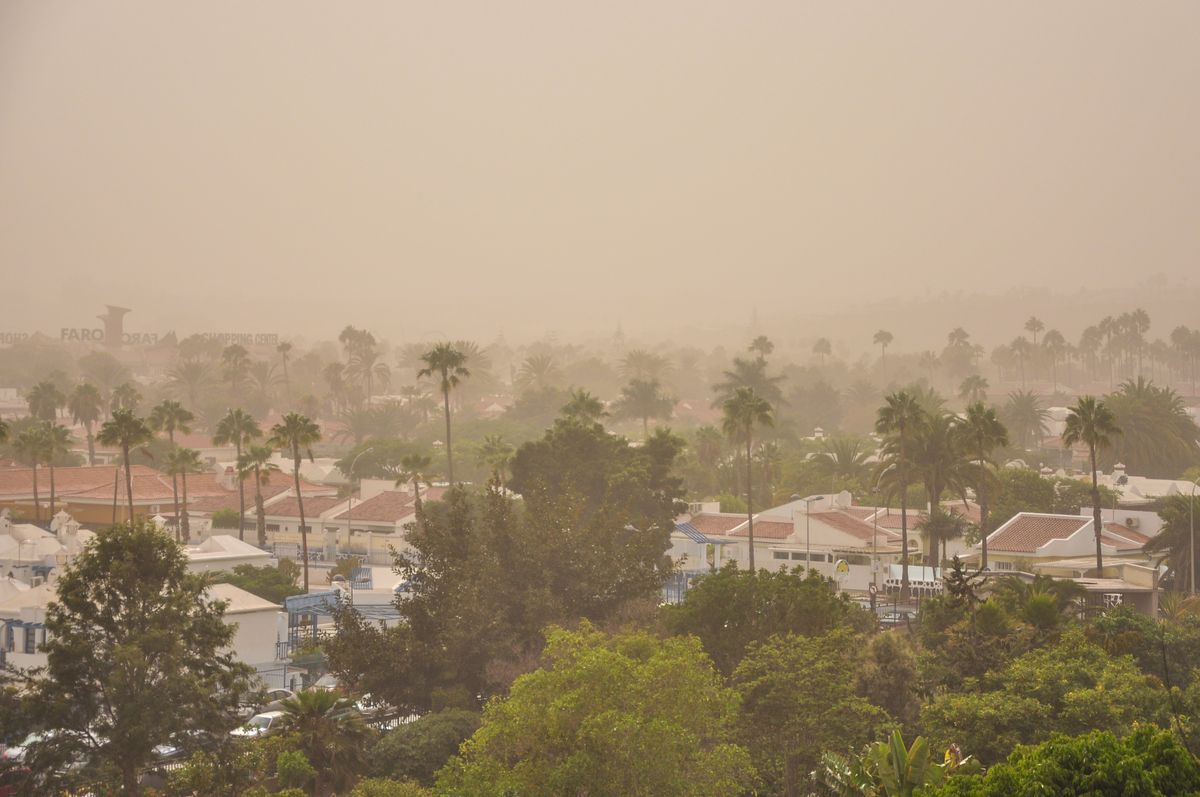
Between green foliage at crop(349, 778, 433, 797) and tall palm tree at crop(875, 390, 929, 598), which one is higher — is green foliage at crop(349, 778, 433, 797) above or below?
below

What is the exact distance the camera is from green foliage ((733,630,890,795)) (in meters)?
29.2

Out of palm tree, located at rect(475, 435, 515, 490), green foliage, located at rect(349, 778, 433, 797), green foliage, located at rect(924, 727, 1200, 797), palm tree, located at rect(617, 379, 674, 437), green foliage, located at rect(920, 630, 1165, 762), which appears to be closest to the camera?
green foliage, located at rect(924, 727, 1200, 797)

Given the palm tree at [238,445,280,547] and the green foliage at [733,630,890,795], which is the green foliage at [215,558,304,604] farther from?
the green foliage at [733,630,890,795]

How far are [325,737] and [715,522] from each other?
4276 centimetres

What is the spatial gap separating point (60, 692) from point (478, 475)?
86004 mm

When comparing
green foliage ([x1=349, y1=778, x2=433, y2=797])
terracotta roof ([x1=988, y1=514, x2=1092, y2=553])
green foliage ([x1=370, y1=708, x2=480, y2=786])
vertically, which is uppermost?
terracotta roof ([x1=988, y1=514, x2=1092, y2=553])

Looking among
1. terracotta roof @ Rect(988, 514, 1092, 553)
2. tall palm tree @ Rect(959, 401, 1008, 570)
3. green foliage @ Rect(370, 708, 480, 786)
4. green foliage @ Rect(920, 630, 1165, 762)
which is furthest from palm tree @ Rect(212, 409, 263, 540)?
green foliage @ Rect(920, 630, 1165, 762)

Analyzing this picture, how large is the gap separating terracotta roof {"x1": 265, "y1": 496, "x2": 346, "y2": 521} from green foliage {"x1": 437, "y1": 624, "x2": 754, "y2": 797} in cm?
5073

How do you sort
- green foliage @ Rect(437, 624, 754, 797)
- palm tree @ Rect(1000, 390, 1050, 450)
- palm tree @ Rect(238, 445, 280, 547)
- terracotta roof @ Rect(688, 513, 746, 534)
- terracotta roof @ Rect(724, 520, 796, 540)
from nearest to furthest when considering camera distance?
1. green foliage @ Rect(437, 624, 754, 797)
2. terracotta roof @ Rect(724, 520, 796, 540)
3. terracotta roof @ Rect(688, 513, 746, 534)
4. palm tree @ Rect(238, 445, 280, 547)
5. palm tree @ Rect(1000, 390, 1050, 450)

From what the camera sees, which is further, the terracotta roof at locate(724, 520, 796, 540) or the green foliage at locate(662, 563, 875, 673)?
the terracotta roof at locate(724, 520, 796, 540)

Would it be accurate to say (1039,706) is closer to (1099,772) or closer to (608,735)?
(608,735)

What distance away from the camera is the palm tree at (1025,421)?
13425 cm

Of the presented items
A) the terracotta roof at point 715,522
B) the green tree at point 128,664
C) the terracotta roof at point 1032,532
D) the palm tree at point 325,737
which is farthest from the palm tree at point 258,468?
the palm tree at point 325,737

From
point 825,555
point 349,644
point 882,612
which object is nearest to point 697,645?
point 349,644
